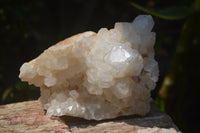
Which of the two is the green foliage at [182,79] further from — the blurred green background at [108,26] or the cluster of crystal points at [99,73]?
the cluster of crystal points at [99,73]

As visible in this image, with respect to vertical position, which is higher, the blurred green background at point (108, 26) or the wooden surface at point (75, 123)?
the blurred green background at point (108, 26)

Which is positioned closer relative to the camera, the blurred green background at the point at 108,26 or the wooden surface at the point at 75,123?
the wooden surface at the point at 75,123

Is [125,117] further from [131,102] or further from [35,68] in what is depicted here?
[35,68]

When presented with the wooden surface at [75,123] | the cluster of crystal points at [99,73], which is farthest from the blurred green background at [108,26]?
the wooden surface at [75,123]

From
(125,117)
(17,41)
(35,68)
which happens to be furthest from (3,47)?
(125,117)

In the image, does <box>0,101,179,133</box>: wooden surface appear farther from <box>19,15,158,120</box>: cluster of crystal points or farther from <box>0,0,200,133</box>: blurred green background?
<box>0,0,200,133</box>: blurred green background

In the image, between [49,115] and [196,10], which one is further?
[196,10]
